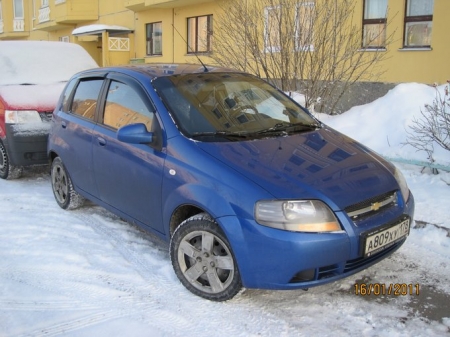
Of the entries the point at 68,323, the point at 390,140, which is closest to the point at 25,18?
the point at 390,140

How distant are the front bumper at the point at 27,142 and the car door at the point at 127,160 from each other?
84.7 inches

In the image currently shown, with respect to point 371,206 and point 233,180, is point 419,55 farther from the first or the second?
point 233,180

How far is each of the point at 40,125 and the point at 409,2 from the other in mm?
8212

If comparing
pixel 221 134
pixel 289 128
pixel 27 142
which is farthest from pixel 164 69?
pixel 27 142

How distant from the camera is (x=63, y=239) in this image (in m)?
4.50

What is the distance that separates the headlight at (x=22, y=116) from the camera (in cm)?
624

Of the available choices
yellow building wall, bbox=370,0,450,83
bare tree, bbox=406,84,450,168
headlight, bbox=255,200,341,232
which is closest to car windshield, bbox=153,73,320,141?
headlight, bbox=255,200,341,232

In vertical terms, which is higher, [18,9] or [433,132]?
[18,9]

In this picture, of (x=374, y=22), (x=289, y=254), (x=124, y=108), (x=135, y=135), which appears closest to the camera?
(x=289, y=254)

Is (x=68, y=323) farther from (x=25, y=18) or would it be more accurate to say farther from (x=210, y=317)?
(x=25, y=18)

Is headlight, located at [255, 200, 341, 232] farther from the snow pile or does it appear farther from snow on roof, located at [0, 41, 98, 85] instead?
snow on roof, located at [0, 41, 98, 85]

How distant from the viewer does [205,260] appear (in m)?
Result: 3.36

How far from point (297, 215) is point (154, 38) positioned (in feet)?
58.4

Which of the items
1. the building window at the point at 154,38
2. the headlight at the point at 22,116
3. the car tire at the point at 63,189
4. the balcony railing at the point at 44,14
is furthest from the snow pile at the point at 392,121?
the balcony railing at the point at 44,14
